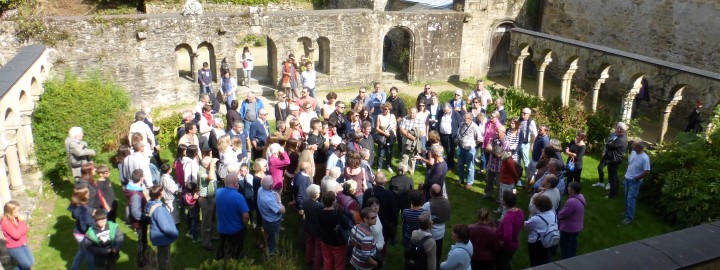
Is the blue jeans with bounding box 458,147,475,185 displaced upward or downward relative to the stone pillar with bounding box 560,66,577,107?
downward

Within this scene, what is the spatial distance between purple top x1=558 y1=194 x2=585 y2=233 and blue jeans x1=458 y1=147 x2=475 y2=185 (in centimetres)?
298

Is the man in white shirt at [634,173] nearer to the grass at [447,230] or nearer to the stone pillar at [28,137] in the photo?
the grass at [447,230]

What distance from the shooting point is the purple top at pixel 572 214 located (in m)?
7.51

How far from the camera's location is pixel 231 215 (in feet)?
24.2

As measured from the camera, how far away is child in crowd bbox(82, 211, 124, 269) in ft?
22.2

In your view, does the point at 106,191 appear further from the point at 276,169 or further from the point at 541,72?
the point at 541,72

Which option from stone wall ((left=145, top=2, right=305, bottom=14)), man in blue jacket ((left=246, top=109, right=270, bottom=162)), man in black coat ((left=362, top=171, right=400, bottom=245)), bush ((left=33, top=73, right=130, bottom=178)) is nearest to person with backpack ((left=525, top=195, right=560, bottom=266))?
man in black coat ((left=362, top=171, right=400, bottom=245))

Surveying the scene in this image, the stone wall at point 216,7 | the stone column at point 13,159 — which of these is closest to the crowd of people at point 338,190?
the stone column at point 13,159

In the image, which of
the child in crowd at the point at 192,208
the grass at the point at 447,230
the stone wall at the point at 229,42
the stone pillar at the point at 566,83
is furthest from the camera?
the stone wall at the point at 229,42

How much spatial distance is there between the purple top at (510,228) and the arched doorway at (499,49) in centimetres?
1353

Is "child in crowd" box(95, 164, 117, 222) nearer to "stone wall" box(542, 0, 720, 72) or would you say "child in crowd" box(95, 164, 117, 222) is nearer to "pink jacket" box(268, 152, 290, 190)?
"pink jacket" box(268, 152, 290, 190)

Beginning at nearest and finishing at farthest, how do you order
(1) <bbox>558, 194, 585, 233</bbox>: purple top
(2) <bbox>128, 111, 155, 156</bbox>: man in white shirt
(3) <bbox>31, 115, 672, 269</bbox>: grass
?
(1) <bbox>558, 194, 585, 233</bbox>: purple top
(3) <bbox>31, 115, 672, 269</bbox>: grass
(2) <bbox>128, 111, 155, 156</bbox>: man in white shirt

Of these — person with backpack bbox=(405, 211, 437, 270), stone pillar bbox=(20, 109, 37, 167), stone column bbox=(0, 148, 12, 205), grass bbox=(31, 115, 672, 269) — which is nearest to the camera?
person with backpack bbox=(405, 211, 437, 270)

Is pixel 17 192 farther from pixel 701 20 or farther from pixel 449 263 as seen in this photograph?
pixel 701 20
